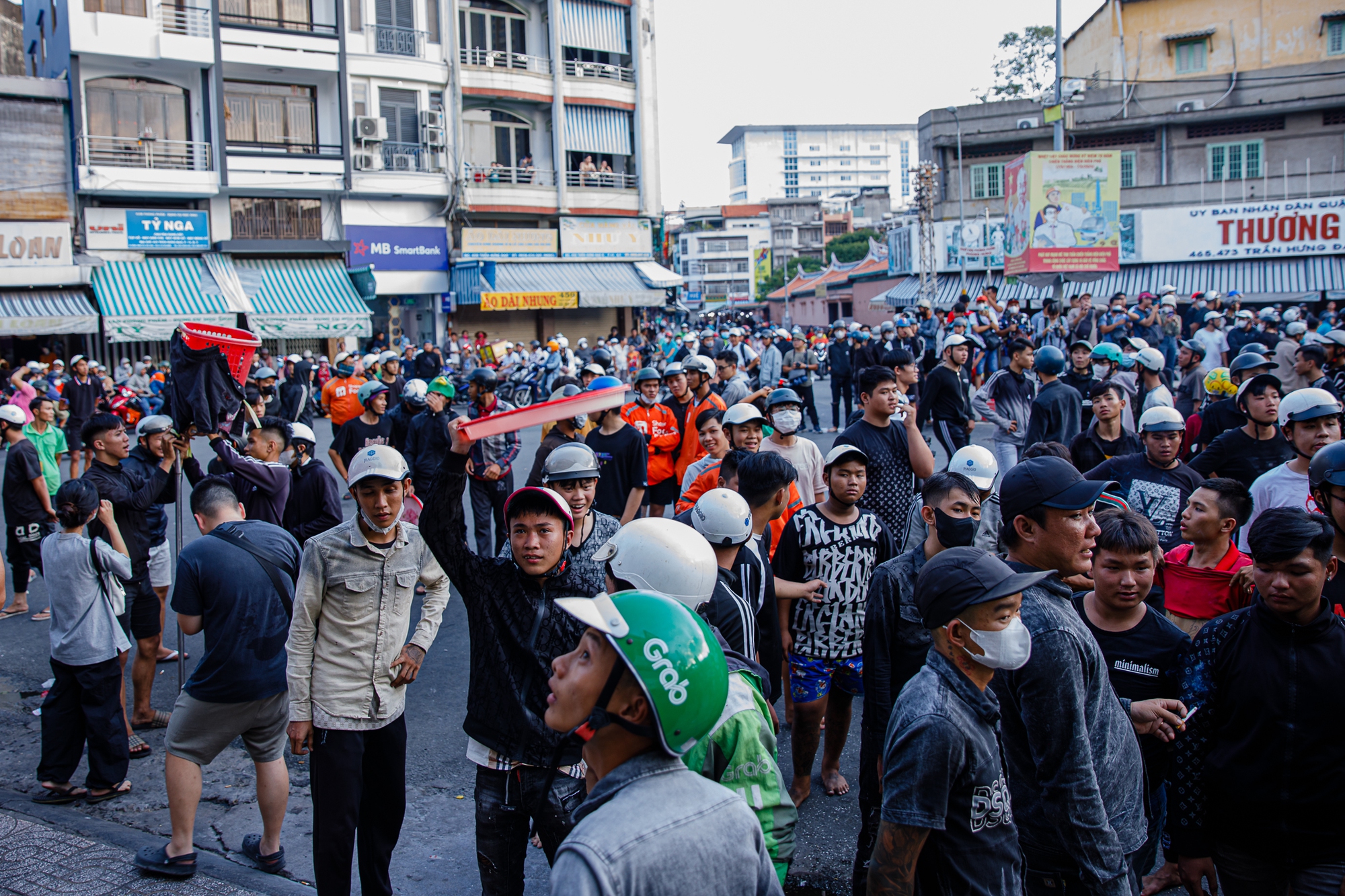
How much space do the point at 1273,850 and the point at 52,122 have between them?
31.4m

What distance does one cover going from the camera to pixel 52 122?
26188 mm

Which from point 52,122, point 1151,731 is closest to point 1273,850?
point 1151,731

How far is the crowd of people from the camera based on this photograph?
222cm

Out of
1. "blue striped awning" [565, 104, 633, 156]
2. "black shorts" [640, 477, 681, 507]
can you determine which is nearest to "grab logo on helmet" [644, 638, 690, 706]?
"black shorts" [640, 477, 681, 507]

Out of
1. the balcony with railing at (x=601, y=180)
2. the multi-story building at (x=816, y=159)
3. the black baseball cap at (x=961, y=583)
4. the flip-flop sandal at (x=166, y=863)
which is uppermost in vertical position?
the multi-story building at (x=816, y=159)

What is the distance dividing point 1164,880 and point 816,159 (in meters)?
148

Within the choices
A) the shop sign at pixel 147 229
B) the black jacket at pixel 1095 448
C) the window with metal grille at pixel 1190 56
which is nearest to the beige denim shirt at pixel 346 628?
the black jacket at pixel 1095 448

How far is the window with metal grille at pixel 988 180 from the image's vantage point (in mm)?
39375

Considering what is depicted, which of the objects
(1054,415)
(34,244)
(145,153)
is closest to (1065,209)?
(1054,415)

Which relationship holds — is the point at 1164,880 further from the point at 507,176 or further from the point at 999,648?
the point at 507,176

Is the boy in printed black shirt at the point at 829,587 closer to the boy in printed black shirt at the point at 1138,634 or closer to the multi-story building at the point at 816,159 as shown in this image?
the boy in printed black shirt at the point at 1138,634

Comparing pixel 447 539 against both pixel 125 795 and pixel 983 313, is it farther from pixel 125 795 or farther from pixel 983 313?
pixel 983 313

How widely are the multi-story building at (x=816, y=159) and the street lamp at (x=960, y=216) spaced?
331 feet

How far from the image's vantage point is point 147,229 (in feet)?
90.6
